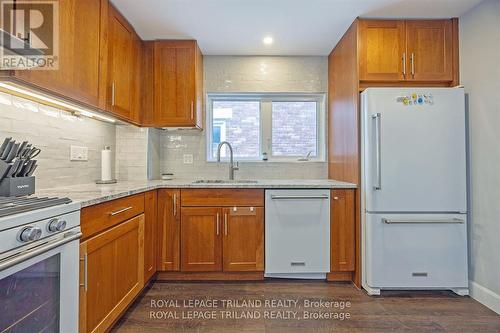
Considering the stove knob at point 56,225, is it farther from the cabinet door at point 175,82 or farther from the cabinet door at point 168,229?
the cabinet door at point 175,82

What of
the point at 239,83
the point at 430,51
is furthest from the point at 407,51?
the point at 239,83

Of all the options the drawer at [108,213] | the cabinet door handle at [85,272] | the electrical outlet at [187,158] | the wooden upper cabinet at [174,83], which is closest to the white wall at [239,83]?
the electrical outlet at [187,158]

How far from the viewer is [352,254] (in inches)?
97.9

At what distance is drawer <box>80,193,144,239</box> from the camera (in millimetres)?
1413

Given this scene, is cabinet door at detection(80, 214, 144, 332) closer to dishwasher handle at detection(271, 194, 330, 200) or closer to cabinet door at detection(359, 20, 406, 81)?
dishwasher handle at detection(271, 194, 330, 200)

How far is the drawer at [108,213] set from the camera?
1.41 meters

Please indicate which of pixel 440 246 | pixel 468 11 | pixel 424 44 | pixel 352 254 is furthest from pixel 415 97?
pixel 352 254

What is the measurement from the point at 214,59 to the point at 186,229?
1.91 metres

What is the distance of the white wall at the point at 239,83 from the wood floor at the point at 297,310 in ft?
4.07

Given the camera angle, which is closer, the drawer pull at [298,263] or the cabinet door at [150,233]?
the cabinet door at [150,233]

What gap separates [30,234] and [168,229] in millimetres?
1542

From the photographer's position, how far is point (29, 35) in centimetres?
137

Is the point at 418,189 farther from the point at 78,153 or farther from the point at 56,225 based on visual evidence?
the point at 78,153

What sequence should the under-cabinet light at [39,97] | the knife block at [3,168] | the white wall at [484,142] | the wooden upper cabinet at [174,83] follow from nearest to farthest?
the knife block at [3,168]
the under-cabinet light at [39,97]
the white wall at [484,142]
the wooden upper cabinet at [174,83]
